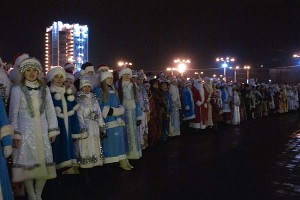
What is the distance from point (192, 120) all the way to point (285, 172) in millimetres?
7265

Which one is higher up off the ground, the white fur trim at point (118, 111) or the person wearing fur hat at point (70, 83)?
the person wearing fur hat at point (70, 83)

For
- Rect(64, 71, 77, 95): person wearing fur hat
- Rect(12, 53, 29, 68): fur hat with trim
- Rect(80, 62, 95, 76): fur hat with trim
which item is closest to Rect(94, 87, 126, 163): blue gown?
Rect(64, 71, 77, 95): person wearing fur hat

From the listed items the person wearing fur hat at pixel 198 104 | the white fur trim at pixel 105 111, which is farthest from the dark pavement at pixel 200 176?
the person wearing fur hat at pixel 198 104

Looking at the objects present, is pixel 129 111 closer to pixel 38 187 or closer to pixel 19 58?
pixel 19 58

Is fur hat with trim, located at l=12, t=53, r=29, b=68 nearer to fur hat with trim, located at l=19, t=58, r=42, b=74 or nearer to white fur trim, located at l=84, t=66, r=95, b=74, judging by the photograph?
fur hat with trim, located at l=19, t=58, r=42, b=74

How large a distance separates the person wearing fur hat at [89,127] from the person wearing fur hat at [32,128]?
122cm

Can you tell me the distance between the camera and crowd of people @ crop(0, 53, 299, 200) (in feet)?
18.5

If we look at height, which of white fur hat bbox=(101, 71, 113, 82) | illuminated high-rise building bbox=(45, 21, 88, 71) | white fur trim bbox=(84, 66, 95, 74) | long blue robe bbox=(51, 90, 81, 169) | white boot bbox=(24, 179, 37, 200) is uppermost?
illuminated high-rise building bbox=(45, 21, 88, 71)

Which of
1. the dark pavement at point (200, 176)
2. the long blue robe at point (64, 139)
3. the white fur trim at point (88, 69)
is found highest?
the white fur trim at point (88, 69)

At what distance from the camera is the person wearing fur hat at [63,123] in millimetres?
6609

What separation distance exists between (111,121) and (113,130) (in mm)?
171

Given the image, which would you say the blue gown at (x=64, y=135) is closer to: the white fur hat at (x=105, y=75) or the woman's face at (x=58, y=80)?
the woman's face at (x=58, y=80)

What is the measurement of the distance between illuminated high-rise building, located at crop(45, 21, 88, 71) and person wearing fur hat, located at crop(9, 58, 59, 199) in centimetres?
6590

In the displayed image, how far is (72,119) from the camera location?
6918 mm
